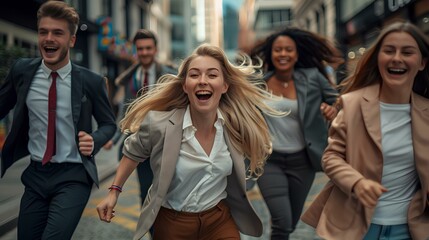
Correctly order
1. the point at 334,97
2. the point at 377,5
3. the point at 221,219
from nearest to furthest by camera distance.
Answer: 1. the point at 221,219
2. the point at 334,97
3. the point at 377,5

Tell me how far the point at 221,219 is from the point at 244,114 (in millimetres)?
641

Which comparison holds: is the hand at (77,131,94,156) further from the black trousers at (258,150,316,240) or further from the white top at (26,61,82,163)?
the black trousers at (258,150,316,240)

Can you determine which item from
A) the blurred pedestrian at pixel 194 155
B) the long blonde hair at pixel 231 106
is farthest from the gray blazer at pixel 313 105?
the blurred pedestrian at pixel 194 155

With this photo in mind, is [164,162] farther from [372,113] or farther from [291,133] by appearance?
[291,133]

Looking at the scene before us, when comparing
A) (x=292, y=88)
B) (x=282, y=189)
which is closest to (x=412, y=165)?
(x=282, y=189)

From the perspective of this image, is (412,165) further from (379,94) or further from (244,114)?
(244,114)

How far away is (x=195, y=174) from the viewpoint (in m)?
2.68

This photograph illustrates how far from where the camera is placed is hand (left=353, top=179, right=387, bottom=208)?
2.16 metres

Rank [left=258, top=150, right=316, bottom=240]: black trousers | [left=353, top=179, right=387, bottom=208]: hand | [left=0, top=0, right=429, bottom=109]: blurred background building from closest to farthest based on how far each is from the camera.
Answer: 1. [left=353, top=179, right=387, bottom=208]: hand
2. [left=258, top=150, right=316, bottom=240]: black trousers
3. [left=0, top=0, right=429, bottom=109]: blurred background building

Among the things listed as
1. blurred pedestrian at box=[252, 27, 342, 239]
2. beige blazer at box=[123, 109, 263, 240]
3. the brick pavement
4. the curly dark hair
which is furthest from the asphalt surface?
beige blazer at box=[123, 109, 263, 240]

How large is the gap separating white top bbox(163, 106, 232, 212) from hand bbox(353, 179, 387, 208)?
777 mm

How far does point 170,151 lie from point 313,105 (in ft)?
6.02

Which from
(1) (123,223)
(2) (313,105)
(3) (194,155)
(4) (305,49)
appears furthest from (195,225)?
(1) (123,223)

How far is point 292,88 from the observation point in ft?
13.8
